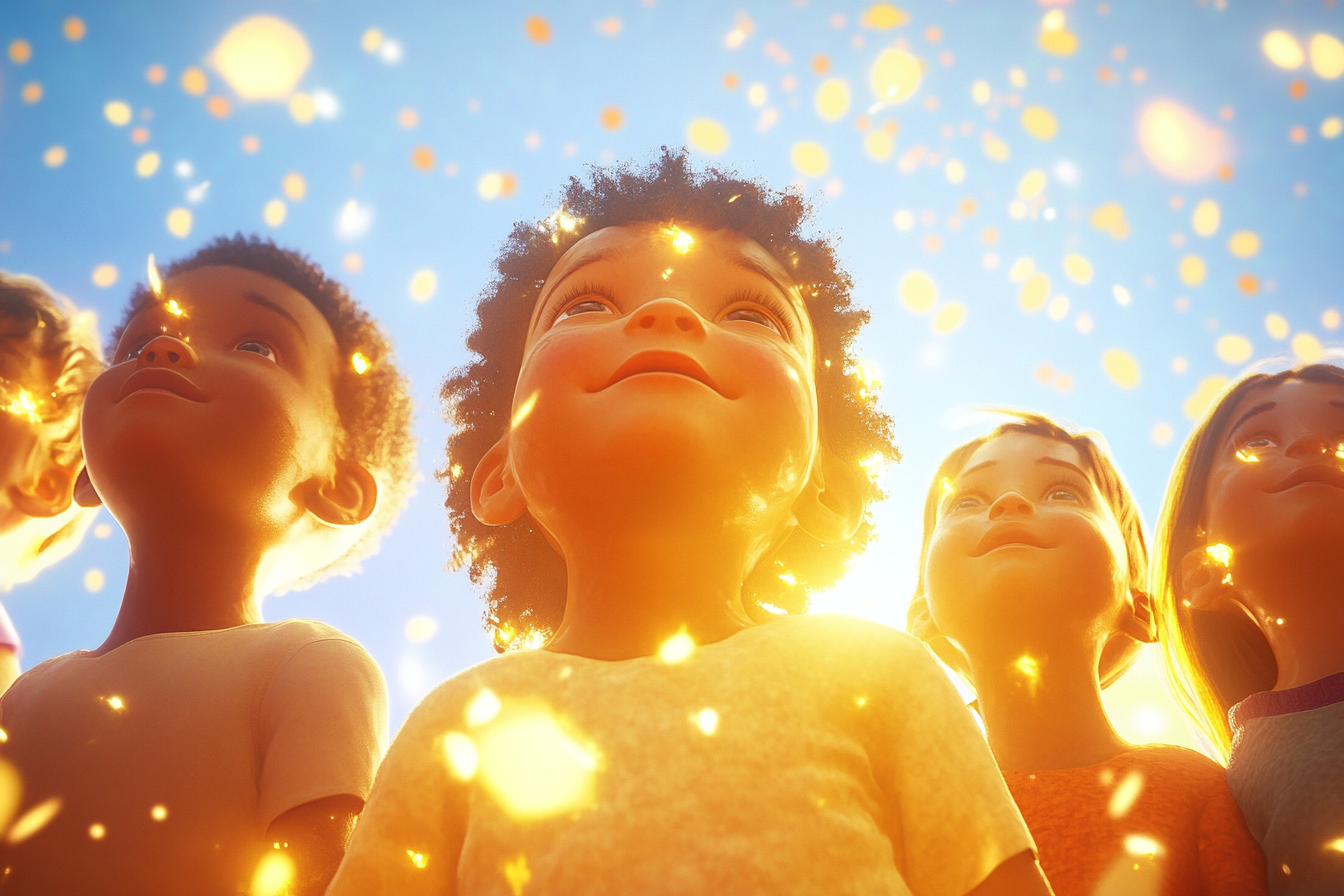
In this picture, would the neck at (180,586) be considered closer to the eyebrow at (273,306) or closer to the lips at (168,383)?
the lips at (168,383)

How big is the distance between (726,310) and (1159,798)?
1.65 metres

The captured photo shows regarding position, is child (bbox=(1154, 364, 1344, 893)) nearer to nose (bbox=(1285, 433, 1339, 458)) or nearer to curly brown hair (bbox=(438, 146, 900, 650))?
nose (bbox=(1285, 433, 1339, 458))

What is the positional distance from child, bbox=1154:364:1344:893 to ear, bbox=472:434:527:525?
75.7 inches

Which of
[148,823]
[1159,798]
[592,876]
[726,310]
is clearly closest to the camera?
[592,876]

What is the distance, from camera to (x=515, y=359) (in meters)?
2.67

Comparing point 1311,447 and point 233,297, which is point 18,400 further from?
point 1311,447

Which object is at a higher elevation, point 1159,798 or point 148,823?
point 1159,798

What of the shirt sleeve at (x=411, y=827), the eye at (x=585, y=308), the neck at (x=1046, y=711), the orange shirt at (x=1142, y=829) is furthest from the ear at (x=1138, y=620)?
the shirt sleeve at (x=411, y=827)

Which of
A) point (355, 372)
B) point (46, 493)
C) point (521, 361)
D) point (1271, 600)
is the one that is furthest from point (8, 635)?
point (1271, 600)

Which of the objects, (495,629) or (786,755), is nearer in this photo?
→ (786,755)

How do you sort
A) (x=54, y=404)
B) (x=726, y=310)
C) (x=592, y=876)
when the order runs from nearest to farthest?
(x=592, y=876) → (x=726, y=310) → (x=54, y=404)

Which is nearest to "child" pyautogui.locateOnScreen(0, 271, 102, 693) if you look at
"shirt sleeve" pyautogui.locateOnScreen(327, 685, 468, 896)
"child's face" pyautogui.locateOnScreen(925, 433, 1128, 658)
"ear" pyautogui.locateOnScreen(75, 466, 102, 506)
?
Result: "ear" pyautogui.locateOnScreen(75, 466, 102, 506)

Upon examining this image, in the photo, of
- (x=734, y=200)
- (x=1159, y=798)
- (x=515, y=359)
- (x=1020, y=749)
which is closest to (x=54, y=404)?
(x=515, y=359)

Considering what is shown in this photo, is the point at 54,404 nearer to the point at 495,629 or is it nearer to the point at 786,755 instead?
the point at 495,629
